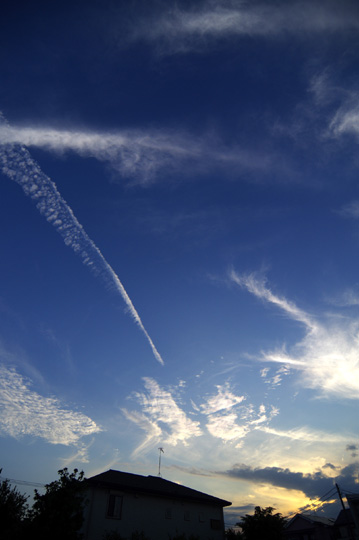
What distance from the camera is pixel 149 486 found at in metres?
28.3

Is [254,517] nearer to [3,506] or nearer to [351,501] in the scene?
[351,501]

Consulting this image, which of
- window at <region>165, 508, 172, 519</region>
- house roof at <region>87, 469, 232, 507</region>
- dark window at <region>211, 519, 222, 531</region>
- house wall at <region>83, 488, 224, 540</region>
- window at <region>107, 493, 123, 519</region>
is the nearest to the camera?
house wall at <region>83, 488, 224, 540</region>

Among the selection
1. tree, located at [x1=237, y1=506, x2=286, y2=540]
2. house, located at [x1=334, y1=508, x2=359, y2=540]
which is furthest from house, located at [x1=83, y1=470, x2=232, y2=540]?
house, located at [x1=334, y1=508, x2=359, y2=540]

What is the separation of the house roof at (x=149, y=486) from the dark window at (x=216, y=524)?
1.30m

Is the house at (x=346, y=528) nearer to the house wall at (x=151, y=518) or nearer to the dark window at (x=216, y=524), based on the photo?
the dark window at (x=216, y=524)

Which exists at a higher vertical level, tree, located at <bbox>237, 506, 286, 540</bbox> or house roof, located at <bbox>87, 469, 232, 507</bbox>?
house roof, located at <bbox>87, 469, 232, 507</bbox>

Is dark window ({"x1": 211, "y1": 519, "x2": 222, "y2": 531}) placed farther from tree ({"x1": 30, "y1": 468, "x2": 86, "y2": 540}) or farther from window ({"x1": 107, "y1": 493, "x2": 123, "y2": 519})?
tree ({"x1": 30, "y1": 468, "x2": 86, "y2": 540})

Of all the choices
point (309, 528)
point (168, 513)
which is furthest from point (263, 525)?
point (309, 528)

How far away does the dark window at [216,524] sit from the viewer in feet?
98.8

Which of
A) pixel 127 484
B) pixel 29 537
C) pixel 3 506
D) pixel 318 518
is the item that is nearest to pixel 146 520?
pixel 127 484

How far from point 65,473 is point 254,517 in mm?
16127

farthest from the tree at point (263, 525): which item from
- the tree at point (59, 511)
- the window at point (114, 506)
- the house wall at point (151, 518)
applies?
the tree at point (59, 511)

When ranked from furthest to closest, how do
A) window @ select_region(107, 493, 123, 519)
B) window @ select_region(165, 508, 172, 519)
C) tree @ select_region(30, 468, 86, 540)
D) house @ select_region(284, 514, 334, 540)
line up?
house @ select_region(284, 514, 334, 540)
window @ select_region(165, 508, 172, 519)
window @ select_region(107, 493, 123, 519)
tree @ select_region(30, 468, 86, 540)

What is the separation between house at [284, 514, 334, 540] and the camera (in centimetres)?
4838
